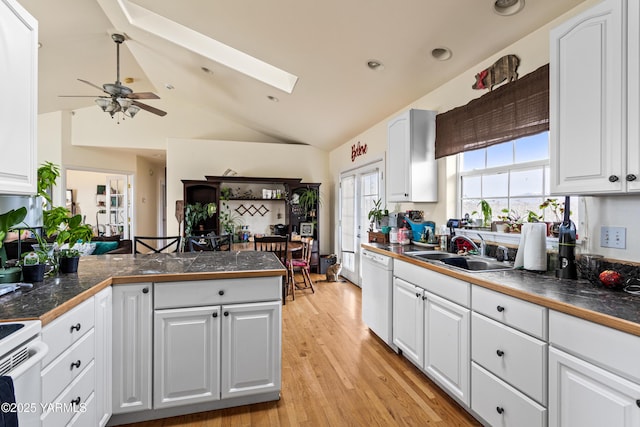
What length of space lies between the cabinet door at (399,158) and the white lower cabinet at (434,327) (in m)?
0.84

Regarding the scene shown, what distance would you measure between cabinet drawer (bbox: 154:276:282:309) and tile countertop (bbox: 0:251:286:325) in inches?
1.5

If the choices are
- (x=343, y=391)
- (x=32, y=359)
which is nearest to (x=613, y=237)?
(x=343, y=391)

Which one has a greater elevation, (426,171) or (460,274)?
(426,171)

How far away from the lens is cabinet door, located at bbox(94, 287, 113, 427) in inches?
60.8

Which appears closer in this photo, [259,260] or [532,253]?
[532,253]

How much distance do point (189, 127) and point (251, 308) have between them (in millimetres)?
5583

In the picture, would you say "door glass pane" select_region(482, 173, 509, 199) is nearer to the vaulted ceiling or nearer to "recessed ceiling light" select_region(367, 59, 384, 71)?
the vaulted ceiling

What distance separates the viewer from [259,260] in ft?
7.28

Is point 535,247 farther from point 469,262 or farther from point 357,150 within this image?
point 357,150

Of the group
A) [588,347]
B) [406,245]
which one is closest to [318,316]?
[406,245]

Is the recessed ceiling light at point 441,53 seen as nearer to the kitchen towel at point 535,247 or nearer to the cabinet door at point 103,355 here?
the kitchen towel at point 535,247

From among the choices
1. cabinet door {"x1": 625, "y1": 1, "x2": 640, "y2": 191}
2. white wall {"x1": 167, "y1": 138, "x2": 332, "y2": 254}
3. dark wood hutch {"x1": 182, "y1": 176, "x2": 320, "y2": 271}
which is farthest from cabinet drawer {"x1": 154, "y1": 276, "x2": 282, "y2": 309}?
white wall {"x1": 167, "y1": 138, "x2": 332, "y2": 254}

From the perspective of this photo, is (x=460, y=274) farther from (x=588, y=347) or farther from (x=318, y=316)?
(x=318, y=316)

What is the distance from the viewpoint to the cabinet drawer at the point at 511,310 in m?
1.34
